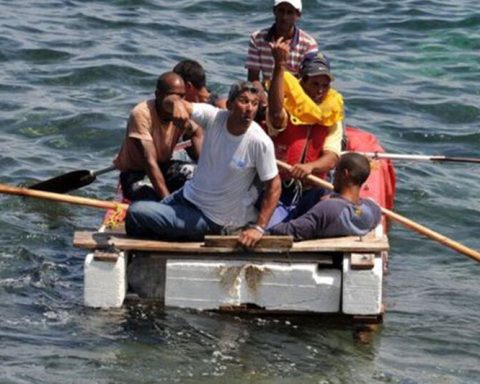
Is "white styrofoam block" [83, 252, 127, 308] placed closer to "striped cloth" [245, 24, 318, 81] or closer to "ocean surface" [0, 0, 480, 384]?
"ocean surface" [0, 0, 480, 384]

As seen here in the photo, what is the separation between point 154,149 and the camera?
31.3 ft

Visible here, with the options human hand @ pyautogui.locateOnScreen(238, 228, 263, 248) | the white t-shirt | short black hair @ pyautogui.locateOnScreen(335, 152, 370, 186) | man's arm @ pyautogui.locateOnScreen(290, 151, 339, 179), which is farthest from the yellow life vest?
human hand @ pyautogui.locateOnScreen(238, 228, 263, 248)

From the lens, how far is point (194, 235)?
878 cm

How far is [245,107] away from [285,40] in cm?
219

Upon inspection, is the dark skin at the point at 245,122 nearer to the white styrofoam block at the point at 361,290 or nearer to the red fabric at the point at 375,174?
the white styrofoam block at the point at 361,290

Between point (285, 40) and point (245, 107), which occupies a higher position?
point (285, 40)

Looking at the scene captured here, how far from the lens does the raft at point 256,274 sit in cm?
854

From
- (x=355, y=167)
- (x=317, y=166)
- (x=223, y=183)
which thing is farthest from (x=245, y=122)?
(x=317, y=166)

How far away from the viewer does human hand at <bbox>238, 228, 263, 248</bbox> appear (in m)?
8.53

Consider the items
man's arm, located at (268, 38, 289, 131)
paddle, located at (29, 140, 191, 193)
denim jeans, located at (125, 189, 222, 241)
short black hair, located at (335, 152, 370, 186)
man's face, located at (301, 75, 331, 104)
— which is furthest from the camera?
paddle, located at (29, 140, 191, 193)

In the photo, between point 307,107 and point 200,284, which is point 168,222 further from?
point 307,107

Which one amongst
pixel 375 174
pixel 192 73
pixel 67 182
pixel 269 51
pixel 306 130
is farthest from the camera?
pixel 67 182

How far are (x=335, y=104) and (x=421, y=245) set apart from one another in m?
2.28

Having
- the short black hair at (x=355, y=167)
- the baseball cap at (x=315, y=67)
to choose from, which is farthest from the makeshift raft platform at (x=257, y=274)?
the baseball cap at (x=315, y=67)
